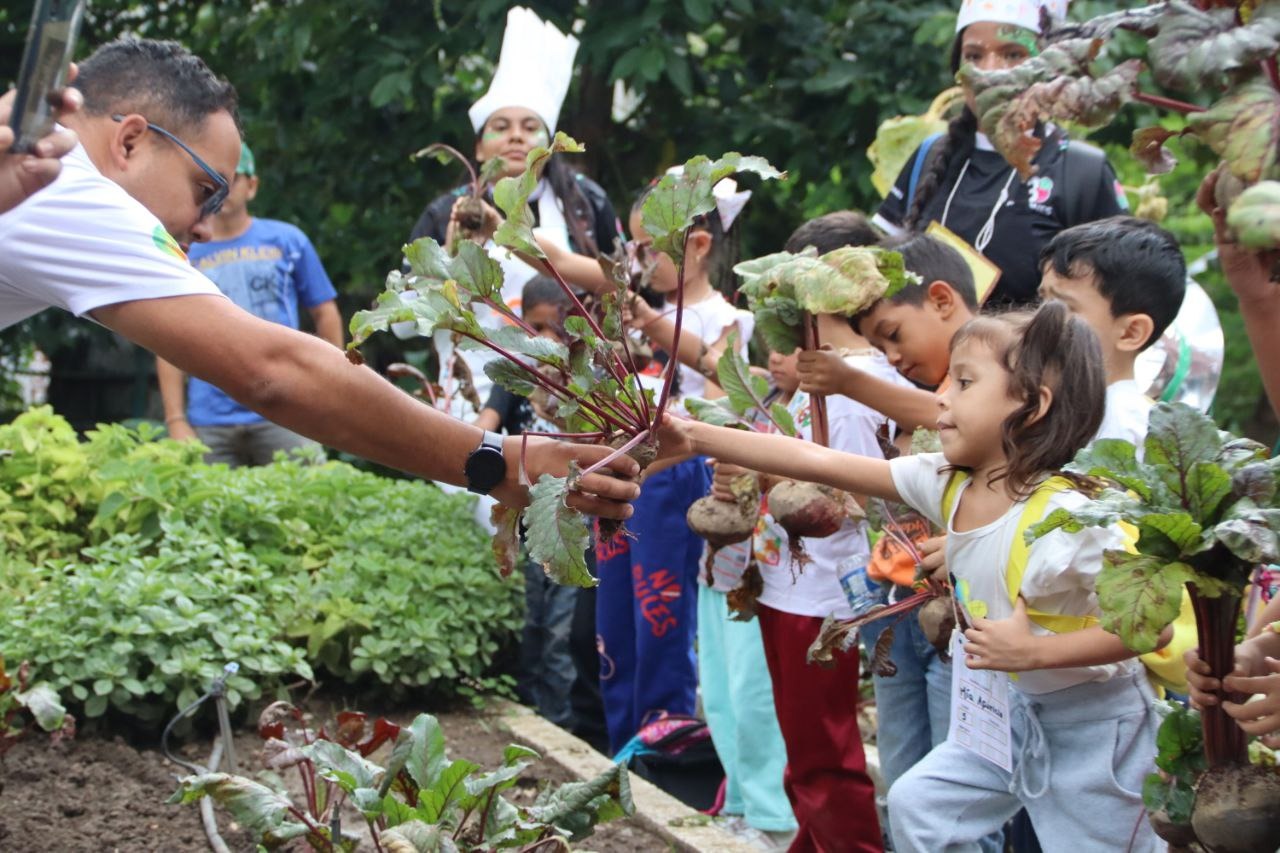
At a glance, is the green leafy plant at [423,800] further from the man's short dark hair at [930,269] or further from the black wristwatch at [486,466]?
the man's short dark hair at [930,269]

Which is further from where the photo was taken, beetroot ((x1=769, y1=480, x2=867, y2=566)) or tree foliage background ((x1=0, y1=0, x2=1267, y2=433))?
tree foliage background ((x1=0, y1=0, x2=1267, y2=433))

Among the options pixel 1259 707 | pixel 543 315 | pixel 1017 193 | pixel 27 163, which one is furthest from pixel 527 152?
pixel 1259 707

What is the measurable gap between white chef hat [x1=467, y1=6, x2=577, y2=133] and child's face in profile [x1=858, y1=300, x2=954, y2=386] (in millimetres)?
2652

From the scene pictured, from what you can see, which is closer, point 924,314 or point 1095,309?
point 1095,309

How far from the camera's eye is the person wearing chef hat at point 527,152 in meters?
6.01

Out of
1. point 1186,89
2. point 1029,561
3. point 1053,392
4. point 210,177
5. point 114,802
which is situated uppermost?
point 1186,89

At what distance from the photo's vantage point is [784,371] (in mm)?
4258

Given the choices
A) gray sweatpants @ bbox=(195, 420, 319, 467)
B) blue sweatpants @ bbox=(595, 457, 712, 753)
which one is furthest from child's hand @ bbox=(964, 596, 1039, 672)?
gray sweatpants @ bbox=(195, 420, 319, 467)

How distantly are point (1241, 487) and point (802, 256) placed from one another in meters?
1.29

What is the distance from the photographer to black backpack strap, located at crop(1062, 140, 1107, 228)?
14.2 feet

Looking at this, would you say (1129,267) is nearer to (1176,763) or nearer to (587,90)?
(1176,763)

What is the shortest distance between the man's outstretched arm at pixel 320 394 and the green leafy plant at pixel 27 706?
1803mm

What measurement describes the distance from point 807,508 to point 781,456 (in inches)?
13.0

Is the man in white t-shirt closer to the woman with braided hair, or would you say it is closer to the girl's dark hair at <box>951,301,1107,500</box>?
the girl's dark hair at <box>951,301,1107,500</box>
